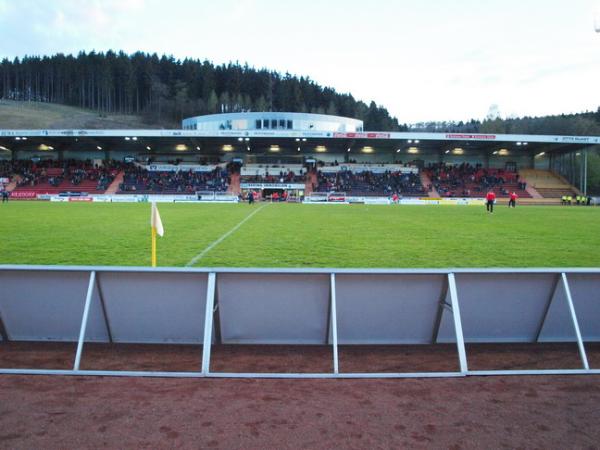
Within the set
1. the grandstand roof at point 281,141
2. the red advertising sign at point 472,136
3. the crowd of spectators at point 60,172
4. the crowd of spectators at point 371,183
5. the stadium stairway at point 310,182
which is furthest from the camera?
the stadium stairway at point 310,182

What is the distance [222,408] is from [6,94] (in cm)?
17073

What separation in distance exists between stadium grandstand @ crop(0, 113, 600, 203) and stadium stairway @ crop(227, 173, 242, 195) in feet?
0.43

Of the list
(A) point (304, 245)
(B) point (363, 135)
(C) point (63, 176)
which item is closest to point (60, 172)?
(C) point (63, 176)

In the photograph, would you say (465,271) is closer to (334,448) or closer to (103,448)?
Result: (334,448)

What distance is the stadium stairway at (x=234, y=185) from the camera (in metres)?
52.4

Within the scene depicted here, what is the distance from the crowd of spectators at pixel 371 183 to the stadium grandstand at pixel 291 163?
140 mm

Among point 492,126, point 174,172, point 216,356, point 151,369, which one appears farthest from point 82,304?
point 492,126

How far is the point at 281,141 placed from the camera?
55.7 meters

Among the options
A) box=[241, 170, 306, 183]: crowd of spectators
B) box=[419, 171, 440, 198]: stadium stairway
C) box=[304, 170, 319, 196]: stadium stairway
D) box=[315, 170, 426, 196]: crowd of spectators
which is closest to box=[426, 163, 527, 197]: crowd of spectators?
box=[419, 171, 440, 198]: stadium stairway

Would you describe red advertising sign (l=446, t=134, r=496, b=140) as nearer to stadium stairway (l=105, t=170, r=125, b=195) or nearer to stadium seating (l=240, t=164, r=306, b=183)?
stadium seating (l=240, t=164, r=306, b=183)

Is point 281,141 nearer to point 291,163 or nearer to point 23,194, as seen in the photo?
point 291,163

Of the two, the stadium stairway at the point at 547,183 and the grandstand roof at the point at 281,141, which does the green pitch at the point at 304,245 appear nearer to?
the grandstand roof at the point at 281,141

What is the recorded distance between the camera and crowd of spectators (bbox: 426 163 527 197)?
51.8 meters

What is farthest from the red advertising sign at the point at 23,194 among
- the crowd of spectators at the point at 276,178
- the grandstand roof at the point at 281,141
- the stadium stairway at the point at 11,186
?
the crowd of spectators at the point at 276,178
